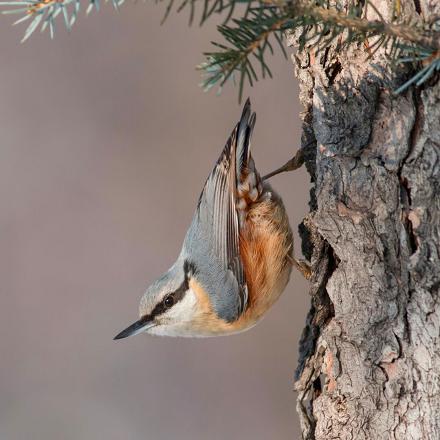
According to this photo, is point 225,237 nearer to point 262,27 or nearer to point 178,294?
point 178,294

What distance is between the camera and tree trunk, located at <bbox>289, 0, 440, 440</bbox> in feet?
6.68

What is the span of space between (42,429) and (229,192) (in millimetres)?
2931

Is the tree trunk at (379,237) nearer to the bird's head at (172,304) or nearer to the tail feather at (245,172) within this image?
the tail feather at (245,172)

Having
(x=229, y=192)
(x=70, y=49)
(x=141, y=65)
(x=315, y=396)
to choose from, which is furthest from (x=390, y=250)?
(x=70, y=49)

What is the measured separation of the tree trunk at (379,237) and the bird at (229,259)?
0.77m

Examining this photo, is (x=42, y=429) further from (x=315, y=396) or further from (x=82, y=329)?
(x=315, y=396)

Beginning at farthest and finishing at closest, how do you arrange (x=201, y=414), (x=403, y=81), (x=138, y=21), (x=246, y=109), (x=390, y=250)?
(x=138, y=21) → (x=201, y=414) → (x=246, y=109) → (x=390, y=250) → (x=403, y=81)

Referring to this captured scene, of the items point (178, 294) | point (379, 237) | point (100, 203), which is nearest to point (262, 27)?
point (379, 237)

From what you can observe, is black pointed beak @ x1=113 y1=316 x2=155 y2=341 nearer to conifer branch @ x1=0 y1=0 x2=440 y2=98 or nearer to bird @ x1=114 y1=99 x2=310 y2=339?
bird @ x1=114 y1=99 x2=310 y2=339

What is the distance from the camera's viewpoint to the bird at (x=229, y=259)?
3248 mm

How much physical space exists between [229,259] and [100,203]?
205 cm

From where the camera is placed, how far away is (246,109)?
3.18 metres

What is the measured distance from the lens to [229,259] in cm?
327

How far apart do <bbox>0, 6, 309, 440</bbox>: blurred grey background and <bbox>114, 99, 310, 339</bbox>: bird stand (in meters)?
1.61
